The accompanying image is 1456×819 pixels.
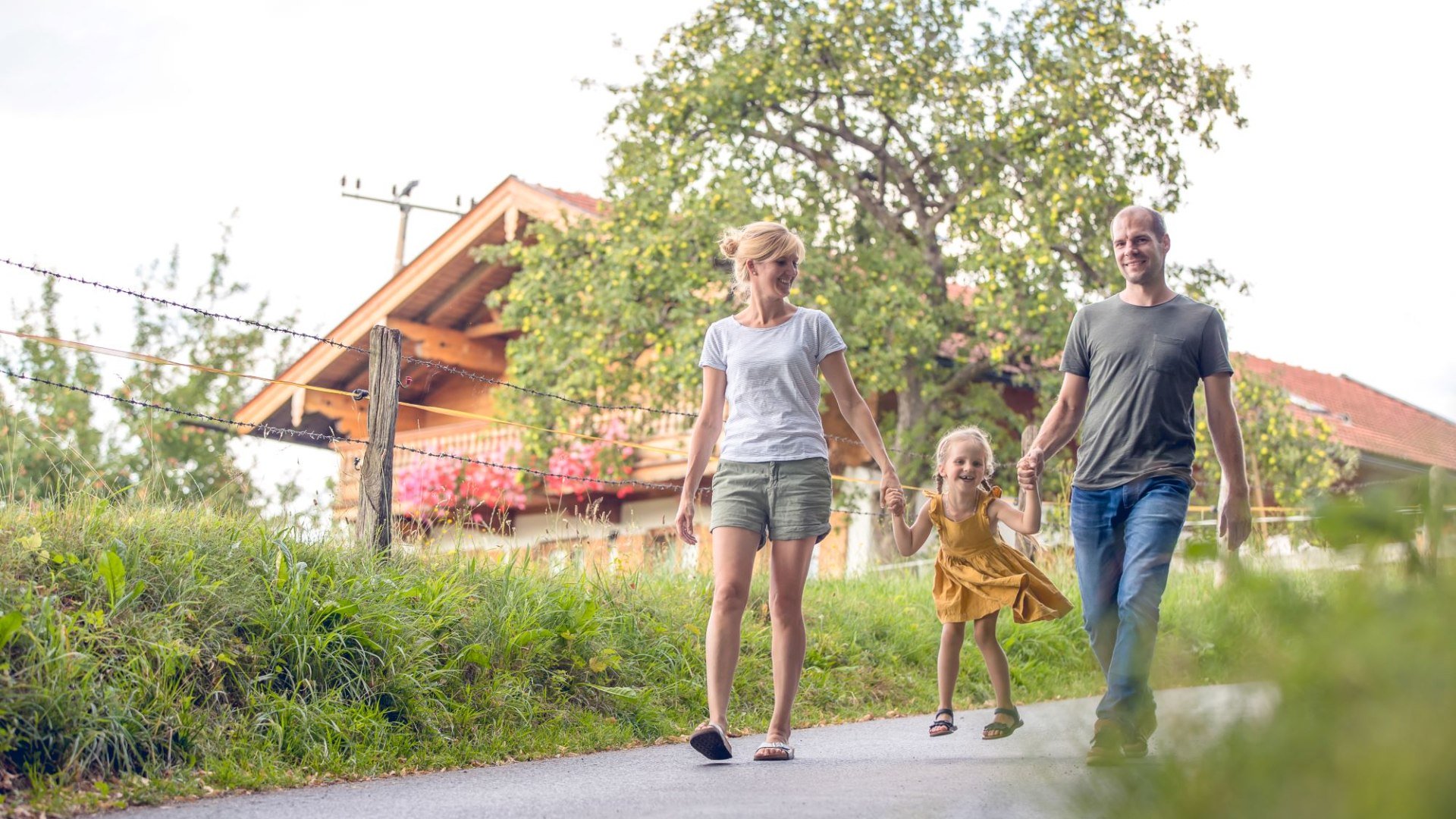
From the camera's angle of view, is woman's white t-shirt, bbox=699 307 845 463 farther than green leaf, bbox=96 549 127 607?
Yes

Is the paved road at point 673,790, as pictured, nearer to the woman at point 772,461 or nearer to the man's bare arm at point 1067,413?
the woman at point 772,461

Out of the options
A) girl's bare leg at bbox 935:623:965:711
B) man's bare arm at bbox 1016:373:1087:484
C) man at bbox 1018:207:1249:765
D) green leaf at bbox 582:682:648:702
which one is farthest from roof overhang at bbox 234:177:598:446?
man at bbox 1018:207:1249:765

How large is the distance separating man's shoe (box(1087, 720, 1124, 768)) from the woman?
10.6ft

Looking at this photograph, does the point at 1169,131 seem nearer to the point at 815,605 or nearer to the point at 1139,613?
the point at 815,605

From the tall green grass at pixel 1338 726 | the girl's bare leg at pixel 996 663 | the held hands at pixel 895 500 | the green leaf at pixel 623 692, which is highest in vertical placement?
the held hands at pixel 895 500

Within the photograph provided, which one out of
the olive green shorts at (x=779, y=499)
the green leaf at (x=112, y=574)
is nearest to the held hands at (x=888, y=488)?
the olive green shorts at (x=779, y=499)

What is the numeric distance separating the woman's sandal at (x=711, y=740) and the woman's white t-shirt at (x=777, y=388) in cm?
95

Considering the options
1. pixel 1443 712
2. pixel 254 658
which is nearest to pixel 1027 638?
pixel 254 658

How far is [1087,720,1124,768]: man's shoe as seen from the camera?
1.42 meters

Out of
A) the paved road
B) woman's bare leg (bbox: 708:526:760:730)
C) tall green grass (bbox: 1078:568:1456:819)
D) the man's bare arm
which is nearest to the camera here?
tall green grass (bbox: 1078:568:1456:819)

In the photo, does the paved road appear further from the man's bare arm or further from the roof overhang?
the roof overhang

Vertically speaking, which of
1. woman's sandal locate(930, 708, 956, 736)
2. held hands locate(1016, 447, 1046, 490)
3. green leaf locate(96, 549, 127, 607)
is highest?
held hands locate(1016, 447, 1046, 490)

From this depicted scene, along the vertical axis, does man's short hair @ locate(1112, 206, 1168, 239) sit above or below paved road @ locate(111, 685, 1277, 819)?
above

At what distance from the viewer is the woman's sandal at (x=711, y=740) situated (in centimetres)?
487
